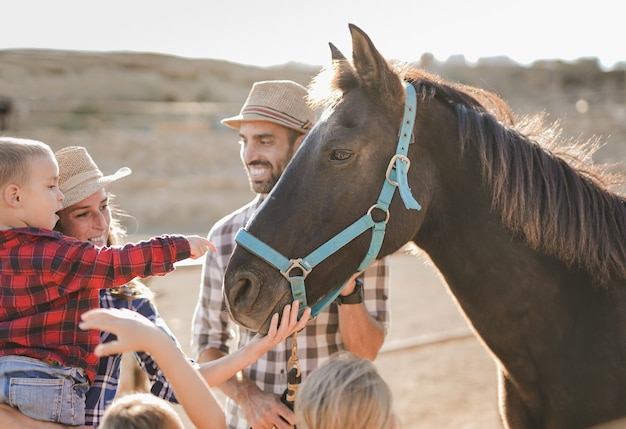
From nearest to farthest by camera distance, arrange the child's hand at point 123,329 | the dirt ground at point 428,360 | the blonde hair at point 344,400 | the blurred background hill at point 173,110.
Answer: the child's hand at point 123,329 → the blonde hair at point 344,400 → the dirt ground at point 428,360 → the blurred background hill at point 173,110

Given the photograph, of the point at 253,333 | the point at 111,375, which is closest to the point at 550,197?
the point at 253,333

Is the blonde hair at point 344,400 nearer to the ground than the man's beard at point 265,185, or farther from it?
nearer to the ground

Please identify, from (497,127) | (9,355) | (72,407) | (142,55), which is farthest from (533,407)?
(142,55)

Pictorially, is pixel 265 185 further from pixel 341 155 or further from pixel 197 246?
pixel 197 246

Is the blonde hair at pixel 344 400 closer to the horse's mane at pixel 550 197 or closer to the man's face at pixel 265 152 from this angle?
the horse's mane at pixel 550 197

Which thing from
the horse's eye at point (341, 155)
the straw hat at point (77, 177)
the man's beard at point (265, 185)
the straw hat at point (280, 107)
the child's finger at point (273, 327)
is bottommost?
the child's finger at point (273, 327)

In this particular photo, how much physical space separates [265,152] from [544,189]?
1249 millimetres

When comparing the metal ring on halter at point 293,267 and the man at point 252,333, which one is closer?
the metal ring on halter at point 293,267

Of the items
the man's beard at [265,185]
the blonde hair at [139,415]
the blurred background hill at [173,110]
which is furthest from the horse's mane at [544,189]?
the blurred background hill at [173,110]

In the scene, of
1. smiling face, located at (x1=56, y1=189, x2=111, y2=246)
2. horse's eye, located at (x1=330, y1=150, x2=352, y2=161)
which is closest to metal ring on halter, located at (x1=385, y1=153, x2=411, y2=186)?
horse's eye, located at (x1=330, y1=150, x2=352, y2=161)

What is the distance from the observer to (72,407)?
1904 mm

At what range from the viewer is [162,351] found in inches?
65.2

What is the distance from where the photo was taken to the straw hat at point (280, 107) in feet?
9.18

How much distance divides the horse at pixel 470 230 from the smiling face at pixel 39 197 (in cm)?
64
